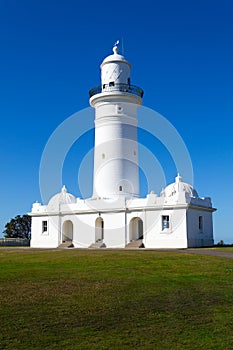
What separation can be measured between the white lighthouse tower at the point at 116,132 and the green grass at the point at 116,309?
20396 mm

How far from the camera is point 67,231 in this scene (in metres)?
37.5

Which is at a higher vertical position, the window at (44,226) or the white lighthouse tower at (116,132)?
the white lighthouse tower at (116,132)

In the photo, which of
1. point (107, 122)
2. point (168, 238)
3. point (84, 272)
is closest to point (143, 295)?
point (84, 272)

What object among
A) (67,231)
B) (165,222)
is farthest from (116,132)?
(67,231)

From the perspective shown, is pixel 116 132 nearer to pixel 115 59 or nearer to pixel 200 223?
pixel 115 59

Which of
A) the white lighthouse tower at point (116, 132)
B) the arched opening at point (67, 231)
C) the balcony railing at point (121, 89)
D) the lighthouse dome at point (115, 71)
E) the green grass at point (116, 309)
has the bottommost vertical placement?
the green grass at point (116, 309)

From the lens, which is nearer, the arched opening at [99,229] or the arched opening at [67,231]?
the arched opening at [99,229]

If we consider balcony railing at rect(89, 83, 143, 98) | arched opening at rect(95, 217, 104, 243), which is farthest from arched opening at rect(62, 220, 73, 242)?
balcony railing at rect(89, 83, 143, 98)

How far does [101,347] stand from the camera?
6.62 m

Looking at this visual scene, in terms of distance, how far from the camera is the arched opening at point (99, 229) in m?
34.3

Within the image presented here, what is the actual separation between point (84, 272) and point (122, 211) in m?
19.2

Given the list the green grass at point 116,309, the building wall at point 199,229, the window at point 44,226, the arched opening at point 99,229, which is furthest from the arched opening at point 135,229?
the green grass at point 116,309

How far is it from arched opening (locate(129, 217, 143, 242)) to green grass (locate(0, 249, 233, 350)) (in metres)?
19.1

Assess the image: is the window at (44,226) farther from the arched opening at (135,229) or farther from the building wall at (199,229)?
the building wall at (199,229)
